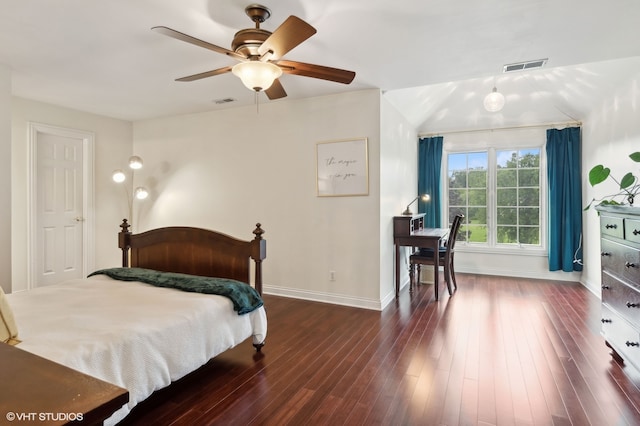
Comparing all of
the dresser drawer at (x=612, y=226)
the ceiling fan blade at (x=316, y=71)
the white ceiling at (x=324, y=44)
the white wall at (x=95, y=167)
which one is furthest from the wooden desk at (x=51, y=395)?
the white wall at (x=95, y=167)


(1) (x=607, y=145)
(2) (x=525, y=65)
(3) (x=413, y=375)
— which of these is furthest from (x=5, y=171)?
(1) (x=607, y=145)

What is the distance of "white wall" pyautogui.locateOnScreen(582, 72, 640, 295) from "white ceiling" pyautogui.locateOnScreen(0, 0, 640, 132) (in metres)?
0.21

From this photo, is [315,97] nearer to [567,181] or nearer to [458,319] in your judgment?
[458,319]

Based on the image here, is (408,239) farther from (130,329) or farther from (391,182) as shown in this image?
(130,329)

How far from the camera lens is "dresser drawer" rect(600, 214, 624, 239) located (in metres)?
2.44

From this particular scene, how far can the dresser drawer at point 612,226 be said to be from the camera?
96.2 inches

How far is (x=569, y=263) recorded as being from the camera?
16.6ft

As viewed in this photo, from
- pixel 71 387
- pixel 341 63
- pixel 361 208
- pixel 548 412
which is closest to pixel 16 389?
pixel 71 387

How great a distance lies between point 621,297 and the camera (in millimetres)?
2443

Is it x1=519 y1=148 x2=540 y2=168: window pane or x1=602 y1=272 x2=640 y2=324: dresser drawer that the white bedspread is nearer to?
x1=602 y1=272 x2=640 y2=324: dresser drawer

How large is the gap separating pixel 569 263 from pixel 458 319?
2.74 metres

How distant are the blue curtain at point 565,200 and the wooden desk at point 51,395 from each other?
Answer: 5.91 m

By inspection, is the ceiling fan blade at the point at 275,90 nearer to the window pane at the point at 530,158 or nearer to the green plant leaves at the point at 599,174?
the green plant leaves at the point at 599,174

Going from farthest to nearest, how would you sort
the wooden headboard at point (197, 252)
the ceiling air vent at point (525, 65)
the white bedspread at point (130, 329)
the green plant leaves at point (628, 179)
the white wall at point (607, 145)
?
the white wall at point (607, 145), the ceiling air vent at point (525, 65), the wooden headboard at point (197, 252), the green plant leaves at point (628, 179), the white bedspread at point (130, 329)
